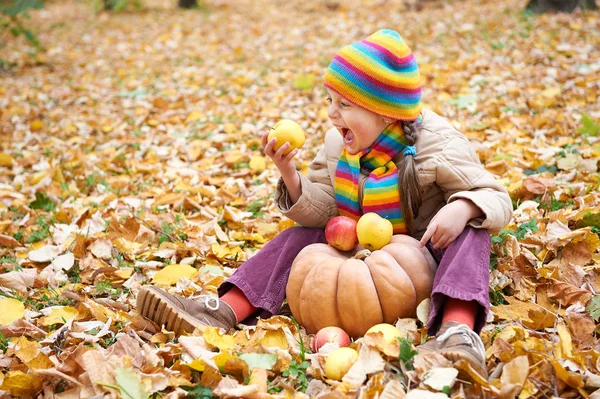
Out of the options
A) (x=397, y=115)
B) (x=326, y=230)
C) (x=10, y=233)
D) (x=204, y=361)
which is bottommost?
(x=10, y=233)

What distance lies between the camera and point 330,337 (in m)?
2.21

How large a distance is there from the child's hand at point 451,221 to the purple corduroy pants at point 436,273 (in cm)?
4

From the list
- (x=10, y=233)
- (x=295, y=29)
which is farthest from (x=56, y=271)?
(x=295, y=29)

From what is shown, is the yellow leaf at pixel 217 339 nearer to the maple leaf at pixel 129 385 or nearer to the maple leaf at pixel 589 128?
the maple leaf at pixel 129 385

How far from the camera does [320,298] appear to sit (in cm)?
228

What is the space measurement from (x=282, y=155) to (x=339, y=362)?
0.87m

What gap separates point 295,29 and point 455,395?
768 centimetres

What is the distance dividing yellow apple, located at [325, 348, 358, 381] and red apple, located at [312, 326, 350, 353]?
0.16m

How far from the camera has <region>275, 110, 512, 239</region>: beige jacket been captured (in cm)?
227

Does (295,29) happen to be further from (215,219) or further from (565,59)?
(215,219)

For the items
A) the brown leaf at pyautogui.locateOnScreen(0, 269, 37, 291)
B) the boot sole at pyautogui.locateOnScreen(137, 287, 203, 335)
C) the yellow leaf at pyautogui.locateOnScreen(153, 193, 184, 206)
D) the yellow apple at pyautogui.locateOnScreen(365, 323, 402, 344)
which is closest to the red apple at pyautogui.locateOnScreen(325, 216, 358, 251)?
the yellow apple at pyautogui.locateOnScreen(365, 323, 402, 344)

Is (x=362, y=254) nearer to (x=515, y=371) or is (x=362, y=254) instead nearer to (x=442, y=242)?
(x=442, y=242)

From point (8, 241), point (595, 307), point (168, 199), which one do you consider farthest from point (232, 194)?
point (595, 307)

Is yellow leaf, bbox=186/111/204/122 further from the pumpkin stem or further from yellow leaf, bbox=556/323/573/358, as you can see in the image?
yellow leaf, bbox=556/323/573/358
